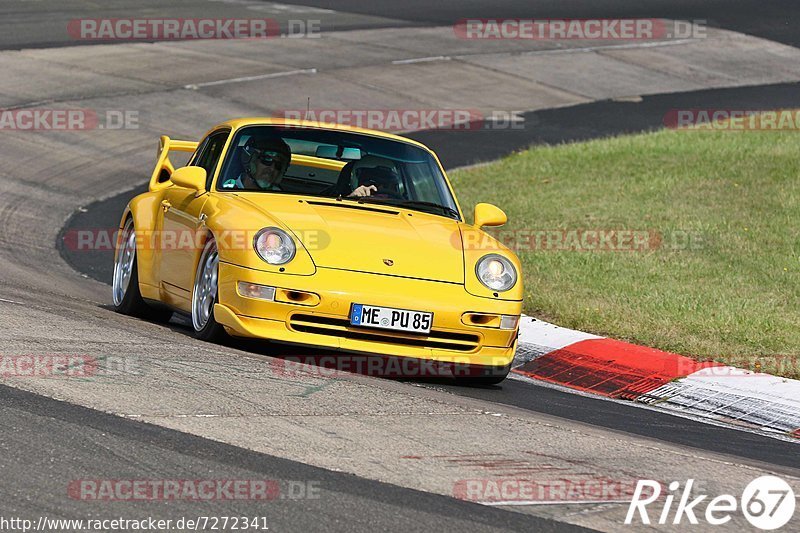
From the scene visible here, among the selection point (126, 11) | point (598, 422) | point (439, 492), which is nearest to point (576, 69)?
point (126, 11)

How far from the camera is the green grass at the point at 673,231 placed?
981 centimetres

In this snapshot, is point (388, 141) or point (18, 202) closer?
point (388, 141)

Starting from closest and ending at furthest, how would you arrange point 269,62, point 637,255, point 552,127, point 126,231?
point 126,231, point 637,255, point 552,127, point 269,62

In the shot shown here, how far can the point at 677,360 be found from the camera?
8.99 m

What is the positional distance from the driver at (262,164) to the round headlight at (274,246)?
1.00 metres

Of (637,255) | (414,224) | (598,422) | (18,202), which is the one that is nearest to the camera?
(598,422)

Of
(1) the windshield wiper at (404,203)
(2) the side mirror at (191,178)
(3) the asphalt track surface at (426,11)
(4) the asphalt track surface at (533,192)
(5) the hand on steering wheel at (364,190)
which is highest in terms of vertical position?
(3) the asphalt track surface at (426,11)

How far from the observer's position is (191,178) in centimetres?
850

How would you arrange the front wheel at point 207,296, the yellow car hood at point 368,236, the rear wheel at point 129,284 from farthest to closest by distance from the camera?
1. the rear wheel at point 129,284
2. the front wheel at point 207,296
3. the yellow car hood at point 368,236

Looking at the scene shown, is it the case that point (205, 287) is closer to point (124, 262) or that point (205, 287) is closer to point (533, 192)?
point (124, 262)

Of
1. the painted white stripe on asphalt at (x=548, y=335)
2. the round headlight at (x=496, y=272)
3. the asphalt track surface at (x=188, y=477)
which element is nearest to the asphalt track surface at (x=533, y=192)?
the round headlight at (x=496, y=272)

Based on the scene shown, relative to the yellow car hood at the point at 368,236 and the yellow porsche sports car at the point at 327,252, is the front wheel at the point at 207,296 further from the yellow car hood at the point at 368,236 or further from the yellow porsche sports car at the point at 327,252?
the yellow car hood at the point at 368,236

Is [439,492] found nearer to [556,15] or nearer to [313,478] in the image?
[313,478]

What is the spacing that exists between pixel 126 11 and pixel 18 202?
1465 centimetres
